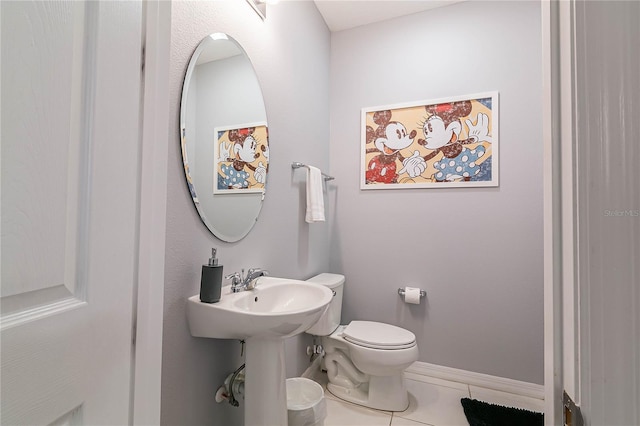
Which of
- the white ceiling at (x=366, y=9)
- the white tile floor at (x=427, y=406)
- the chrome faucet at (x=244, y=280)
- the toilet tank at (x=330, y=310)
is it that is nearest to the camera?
the chrome faucet at (x=244, y=280)

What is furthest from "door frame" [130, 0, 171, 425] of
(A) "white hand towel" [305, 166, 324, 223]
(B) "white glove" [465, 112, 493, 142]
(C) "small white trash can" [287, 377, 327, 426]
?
(B) "white glove" [465, 112, 493, 142]

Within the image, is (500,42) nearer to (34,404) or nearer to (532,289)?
(532,289)

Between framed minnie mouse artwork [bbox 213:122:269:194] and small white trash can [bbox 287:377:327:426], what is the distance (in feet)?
3.39

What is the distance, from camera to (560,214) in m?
0.39

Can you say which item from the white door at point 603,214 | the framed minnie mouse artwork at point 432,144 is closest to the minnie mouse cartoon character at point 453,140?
the framed minnie mouse artwork at point 432,144

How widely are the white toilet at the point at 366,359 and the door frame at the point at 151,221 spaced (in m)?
0.94

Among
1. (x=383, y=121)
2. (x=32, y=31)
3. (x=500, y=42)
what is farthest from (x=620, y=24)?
(x=500, y=42)

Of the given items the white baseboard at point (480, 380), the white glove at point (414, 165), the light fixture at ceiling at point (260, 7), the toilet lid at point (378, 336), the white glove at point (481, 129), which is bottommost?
the white baseboard at point (480, 380)

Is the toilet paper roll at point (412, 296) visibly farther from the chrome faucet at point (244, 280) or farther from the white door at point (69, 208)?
the white door at point (69, 208)

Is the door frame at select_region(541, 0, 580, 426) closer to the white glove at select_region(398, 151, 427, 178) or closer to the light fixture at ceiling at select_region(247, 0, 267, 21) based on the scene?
the light fixture at ceiling at select_region(247, 0, 267, 21)

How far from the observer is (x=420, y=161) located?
207 cm

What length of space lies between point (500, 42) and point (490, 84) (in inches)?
11.9

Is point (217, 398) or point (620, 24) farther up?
point (620, 24)

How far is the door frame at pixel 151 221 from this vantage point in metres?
0.60
